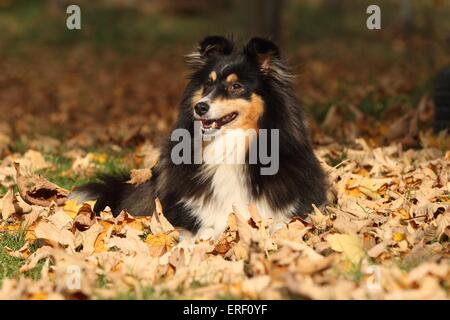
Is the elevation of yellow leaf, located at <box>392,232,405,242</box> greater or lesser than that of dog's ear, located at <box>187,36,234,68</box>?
lesser

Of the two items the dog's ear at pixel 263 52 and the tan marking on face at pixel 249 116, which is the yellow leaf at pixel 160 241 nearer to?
the tan marking on face at pixel 249 116

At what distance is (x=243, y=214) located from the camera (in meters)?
5.29

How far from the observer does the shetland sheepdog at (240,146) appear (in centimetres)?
526

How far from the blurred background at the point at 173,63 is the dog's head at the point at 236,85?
47 cm

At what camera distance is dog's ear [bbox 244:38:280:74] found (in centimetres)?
531

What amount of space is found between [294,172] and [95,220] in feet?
4.78

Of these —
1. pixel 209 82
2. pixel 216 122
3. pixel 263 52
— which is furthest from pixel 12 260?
pixel 263 52

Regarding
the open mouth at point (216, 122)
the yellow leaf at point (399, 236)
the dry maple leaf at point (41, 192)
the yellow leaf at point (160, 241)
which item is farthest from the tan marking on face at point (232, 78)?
the dry maple leaf at point (41, 192)

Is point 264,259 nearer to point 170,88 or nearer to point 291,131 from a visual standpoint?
point 291,131

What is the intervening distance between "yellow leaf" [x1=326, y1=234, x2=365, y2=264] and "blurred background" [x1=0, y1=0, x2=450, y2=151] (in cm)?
165

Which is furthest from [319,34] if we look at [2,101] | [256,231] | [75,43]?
[256,231]

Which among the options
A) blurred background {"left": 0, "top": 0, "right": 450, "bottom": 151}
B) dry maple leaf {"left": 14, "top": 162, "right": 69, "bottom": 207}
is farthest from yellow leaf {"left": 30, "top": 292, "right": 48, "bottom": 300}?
blurred background {"left": 0, "top": 0, "right": 450, "bottom": 151}

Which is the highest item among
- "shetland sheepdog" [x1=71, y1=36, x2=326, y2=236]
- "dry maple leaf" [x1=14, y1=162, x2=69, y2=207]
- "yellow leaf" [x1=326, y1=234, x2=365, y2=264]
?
"shetland sheepdog" [x1=71, y1=36, x2=326, y2=236]

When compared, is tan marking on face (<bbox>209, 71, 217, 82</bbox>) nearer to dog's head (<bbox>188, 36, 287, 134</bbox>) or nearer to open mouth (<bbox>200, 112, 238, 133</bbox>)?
dog's head (<bbox>188, 36, 287, 134</bbox>)
